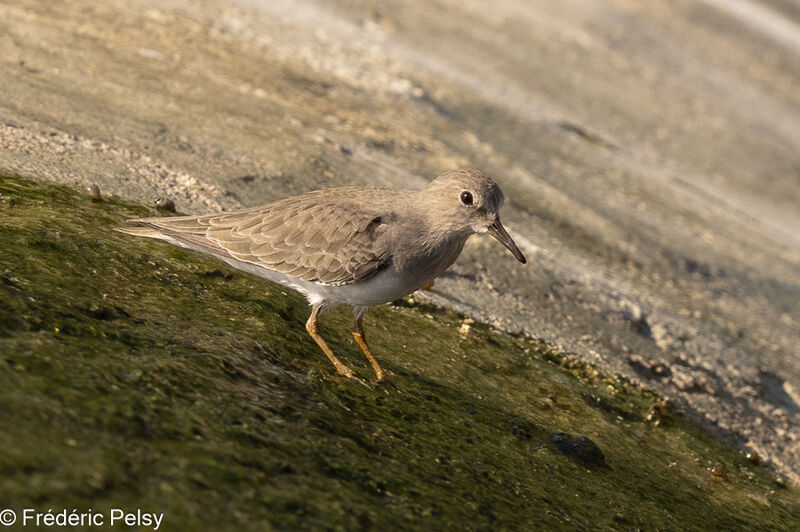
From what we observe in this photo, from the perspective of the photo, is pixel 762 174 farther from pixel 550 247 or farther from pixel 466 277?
pixel 466 277

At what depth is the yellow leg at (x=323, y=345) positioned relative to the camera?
5.67m

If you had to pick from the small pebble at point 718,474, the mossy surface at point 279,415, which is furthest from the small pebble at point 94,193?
the small pebble at point 718,474

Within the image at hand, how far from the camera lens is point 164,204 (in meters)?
7.26

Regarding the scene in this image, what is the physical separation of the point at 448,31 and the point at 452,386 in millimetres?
10762

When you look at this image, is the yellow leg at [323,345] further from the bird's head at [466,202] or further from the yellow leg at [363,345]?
the bird's head at [466,202]

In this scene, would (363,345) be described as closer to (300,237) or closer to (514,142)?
(300,237)

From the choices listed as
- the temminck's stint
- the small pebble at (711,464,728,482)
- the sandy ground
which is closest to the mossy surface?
the small pebble at (711,464,728,482)

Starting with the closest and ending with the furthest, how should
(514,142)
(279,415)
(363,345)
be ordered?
1. (279,415)
2. (363,345)
3. (514,142)

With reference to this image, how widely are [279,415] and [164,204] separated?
3.18 meters

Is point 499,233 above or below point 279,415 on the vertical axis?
above

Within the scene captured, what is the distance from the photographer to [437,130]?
38.6ft

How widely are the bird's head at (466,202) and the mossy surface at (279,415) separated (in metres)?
1.04

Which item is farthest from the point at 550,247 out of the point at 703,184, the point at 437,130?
the point at 703,184

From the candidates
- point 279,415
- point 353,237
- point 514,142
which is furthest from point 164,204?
point 514,142
